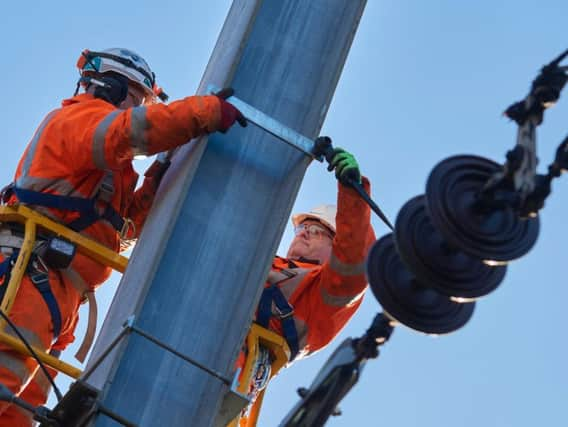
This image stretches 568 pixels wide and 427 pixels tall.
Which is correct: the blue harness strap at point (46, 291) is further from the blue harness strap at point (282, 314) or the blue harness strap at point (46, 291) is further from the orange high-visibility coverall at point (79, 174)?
the blue harness strap at point (282, 314)

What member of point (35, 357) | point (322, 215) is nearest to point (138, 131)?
point (35, 357)

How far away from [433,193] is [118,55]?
5108mm

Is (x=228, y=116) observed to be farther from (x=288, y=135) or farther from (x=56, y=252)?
(x=56, y=252)

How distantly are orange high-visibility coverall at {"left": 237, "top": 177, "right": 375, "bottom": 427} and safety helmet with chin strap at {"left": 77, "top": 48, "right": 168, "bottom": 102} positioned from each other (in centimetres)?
157

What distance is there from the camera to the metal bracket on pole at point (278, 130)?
7918 mm

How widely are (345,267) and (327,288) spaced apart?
1.21 feet

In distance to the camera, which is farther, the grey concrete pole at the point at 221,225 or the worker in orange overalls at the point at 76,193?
the worker in orange overalls at the point at 76,193

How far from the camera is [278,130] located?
26.0 feet

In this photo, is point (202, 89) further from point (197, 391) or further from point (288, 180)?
point (197, 391)

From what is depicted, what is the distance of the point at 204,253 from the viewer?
748 cm

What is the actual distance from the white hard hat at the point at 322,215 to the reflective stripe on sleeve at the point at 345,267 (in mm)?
1766

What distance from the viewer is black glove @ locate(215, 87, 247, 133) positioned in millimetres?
7820

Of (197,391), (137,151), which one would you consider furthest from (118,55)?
(197,391)

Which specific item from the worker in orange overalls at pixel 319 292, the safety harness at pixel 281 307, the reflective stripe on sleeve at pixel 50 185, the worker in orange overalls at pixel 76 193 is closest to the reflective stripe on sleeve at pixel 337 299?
the worker in orange overalls at pixel 319 292
